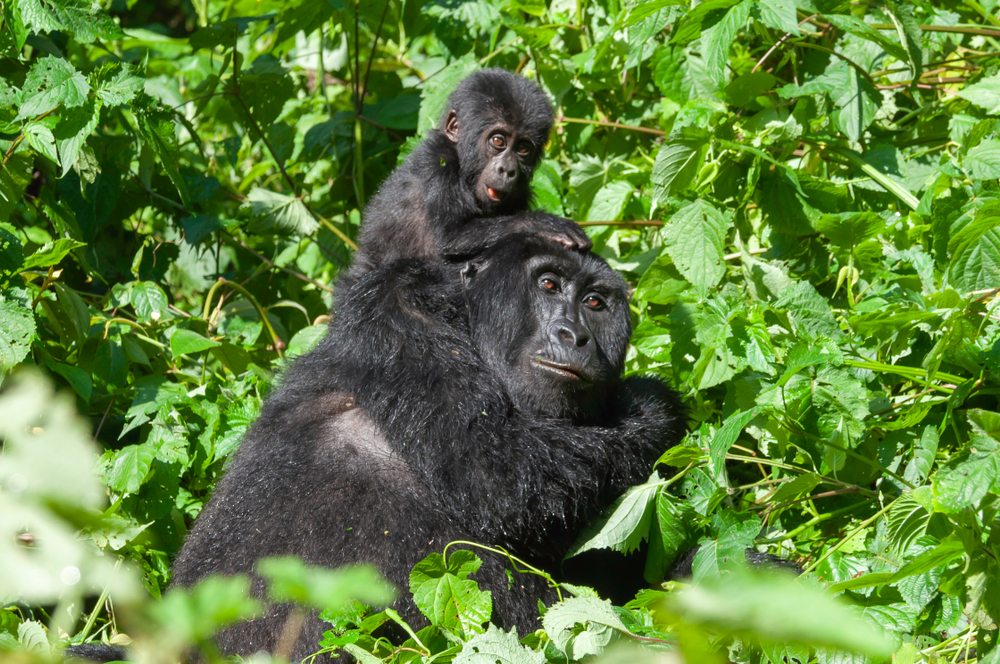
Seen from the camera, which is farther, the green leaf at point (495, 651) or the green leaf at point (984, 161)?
the green leaf at point (984, 161)

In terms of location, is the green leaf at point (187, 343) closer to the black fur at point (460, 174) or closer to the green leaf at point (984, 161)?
the black fur at point (460, 174)

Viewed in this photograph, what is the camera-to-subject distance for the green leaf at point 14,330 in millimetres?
2963

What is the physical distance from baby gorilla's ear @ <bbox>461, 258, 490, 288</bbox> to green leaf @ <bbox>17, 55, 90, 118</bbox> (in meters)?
1.63

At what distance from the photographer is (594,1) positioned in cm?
454

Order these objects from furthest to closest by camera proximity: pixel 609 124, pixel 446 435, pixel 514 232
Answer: pixel 609 124 < pixel 514 232 < pixel 446 435

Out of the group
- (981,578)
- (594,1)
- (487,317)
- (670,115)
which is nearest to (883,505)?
(981,578)

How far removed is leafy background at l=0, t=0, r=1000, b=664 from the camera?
2148 millimetres

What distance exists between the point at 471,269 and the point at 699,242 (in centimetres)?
86

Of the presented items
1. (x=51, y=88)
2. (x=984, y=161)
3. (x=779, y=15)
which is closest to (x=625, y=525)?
(x=984, y=161)

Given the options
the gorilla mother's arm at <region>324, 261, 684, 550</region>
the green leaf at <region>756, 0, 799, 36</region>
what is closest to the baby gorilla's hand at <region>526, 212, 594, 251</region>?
the gorilla mother's arm at <region>324, 261, 684, 550</region>

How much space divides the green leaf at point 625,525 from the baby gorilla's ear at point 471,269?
2.69ft

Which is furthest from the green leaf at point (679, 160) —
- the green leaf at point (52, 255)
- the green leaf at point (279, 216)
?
the green leaf at point (52, 255)

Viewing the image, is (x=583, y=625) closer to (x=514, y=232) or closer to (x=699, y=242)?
(x=514, y=232)

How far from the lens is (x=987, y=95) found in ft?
10.2
